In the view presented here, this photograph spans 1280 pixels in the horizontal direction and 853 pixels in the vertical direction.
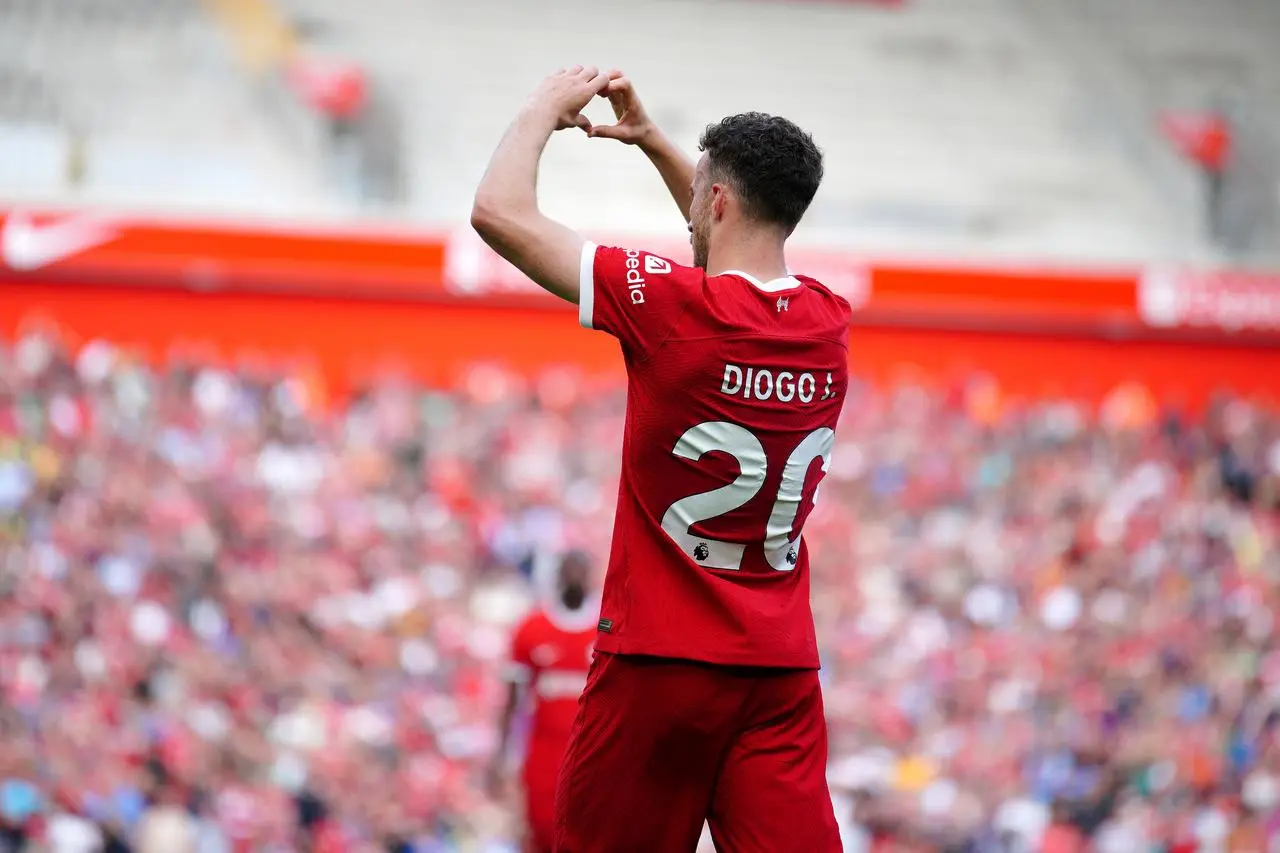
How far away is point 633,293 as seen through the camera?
2719 mm

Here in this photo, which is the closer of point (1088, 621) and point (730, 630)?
point (730, 630)

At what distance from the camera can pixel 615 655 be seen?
2.81 m

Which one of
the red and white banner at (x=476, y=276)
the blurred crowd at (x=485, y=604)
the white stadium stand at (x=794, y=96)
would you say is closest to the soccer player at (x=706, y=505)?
the blurred crowd at (x=485, y=604)

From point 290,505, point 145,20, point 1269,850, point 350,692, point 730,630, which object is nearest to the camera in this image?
point 730,630

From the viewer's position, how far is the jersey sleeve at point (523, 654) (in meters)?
7.04

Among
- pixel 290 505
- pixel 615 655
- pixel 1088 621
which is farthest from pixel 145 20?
pixel 615 655

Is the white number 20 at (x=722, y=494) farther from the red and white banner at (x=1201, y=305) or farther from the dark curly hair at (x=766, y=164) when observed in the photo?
the red and white banner at (x=1201, y=305)

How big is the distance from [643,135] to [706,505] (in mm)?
932

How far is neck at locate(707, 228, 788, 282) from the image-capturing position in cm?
289

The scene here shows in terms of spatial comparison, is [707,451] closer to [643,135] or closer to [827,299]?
[827,299]

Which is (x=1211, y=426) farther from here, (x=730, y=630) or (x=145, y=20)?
(x=730, y=630)

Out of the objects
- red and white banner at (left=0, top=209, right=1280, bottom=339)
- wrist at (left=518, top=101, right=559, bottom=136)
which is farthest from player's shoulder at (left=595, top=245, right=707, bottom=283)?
red and white banner at (left=0, top=209, right=1280, bottom=339)

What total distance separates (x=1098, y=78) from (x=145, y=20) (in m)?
11.1

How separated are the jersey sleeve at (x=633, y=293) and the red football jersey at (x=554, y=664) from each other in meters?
4.25
